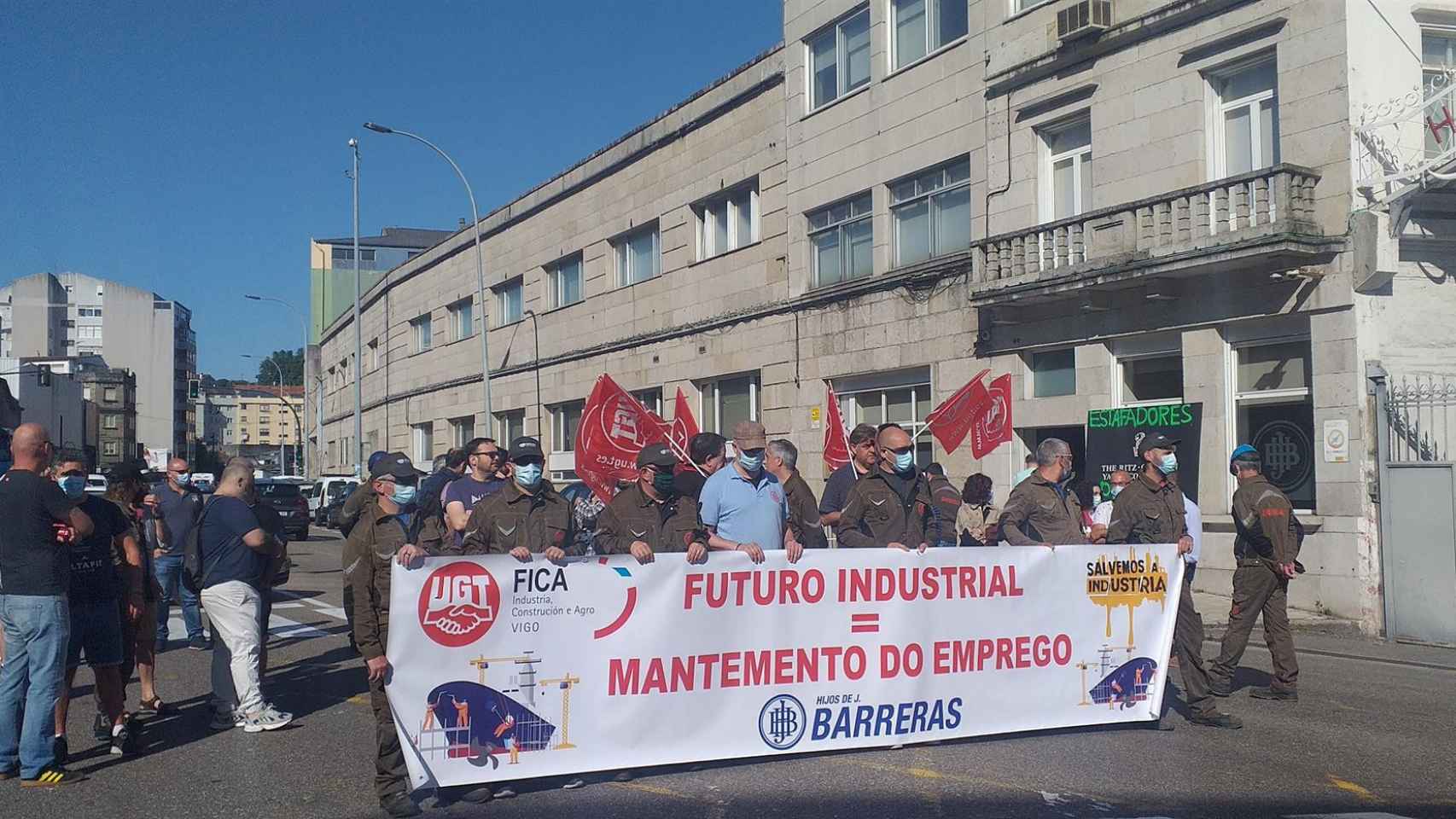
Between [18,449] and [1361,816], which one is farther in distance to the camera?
[18,449]

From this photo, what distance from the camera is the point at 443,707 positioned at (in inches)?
241

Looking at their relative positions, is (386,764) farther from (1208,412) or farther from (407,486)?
(1208,412)

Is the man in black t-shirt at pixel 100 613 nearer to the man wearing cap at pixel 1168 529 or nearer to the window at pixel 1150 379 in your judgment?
the man wearing cap at pixel 1168 529

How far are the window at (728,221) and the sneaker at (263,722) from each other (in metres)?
Result: 17.7

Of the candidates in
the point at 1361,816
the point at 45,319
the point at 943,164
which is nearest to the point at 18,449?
the point at 1361,816

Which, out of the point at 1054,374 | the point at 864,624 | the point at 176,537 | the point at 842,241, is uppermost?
the point at 842,241

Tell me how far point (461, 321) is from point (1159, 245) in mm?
27834

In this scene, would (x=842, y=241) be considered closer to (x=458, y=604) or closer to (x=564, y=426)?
(x=564, y=426)

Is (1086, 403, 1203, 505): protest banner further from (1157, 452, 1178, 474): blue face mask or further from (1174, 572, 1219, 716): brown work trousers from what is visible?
(1174, 572, 1219, 716): brown work trousers

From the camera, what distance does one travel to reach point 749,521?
760 cm

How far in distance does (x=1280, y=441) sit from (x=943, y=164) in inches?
290

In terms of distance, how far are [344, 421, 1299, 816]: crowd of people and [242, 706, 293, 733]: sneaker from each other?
157 cm

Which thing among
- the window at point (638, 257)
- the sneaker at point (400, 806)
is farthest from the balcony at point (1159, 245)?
the window at point (638, 257)

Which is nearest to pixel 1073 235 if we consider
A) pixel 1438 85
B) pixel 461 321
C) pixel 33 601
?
pixel 1438 85
